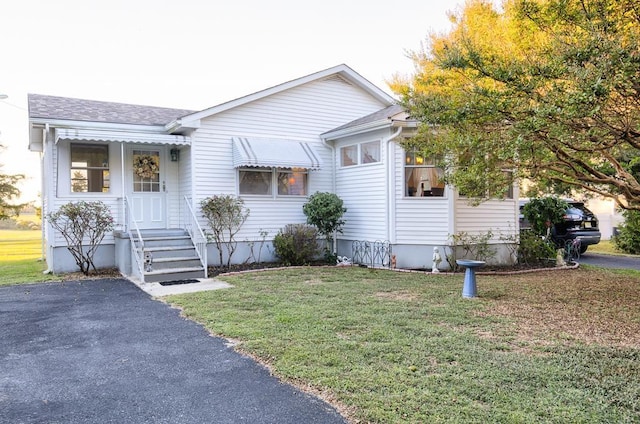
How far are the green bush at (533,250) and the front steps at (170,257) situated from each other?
8455 millimetres

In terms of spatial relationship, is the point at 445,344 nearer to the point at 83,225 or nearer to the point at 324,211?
the point at 324,211

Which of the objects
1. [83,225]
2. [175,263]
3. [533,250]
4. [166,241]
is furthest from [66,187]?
[533,250]

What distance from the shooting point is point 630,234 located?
1533cm

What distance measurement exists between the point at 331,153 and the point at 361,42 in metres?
10.7

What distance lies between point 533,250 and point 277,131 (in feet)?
25.8

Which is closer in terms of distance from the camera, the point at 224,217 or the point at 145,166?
the point at 224,217

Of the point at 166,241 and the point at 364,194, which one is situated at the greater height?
the point at 364,194

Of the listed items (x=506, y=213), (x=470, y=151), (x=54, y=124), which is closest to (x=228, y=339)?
(x=470, y=151)

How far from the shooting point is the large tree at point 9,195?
81.5 ft

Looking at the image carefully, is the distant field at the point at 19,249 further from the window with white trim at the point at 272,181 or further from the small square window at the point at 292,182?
the small square window at the point at 292,182

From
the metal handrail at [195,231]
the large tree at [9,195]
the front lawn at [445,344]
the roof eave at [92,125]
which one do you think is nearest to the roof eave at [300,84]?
the roof eave at [92,125]

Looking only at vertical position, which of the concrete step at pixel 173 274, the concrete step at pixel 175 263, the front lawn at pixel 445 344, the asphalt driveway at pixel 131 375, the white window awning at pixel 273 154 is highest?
the white window awning at pixel 273 154

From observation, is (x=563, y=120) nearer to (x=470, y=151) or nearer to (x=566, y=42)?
(x=566, y=42)

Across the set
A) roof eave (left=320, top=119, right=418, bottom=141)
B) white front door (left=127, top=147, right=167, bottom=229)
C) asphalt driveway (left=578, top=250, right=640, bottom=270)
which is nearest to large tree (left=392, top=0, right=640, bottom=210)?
roof eave (left=320, top=119, right=418, bottom=141)
